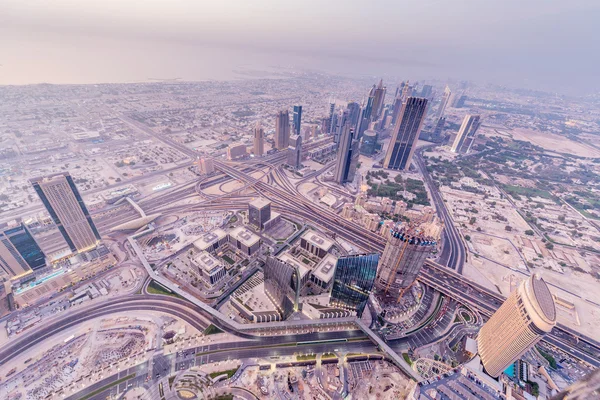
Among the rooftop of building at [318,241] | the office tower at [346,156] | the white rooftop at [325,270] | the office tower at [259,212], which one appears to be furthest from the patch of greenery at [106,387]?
the office tower at [346,156]

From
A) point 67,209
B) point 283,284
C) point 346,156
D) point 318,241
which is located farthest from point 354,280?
point 67,209

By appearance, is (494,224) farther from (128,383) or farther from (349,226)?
(128,383)


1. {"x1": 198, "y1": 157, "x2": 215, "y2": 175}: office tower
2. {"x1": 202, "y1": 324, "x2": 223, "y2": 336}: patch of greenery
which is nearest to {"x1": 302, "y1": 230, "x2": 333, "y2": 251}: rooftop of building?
{"x1": 202, "y1": 324, "x2": 223, "y2": 336}: patch of greenery

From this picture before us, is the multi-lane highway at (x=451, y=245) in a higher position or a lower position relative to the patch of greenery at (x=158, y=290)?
lower

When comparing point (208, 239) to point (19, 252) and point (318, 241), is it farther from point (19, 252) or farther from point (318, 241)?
point (19, 252)

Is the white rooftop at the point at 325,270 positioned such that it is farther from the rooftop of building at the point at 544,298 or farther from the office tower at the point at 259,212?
the rooftop of building at the point at 544,298

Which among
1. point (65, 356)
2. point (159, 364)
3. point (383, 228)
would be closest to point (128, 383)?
point (159, 364)
